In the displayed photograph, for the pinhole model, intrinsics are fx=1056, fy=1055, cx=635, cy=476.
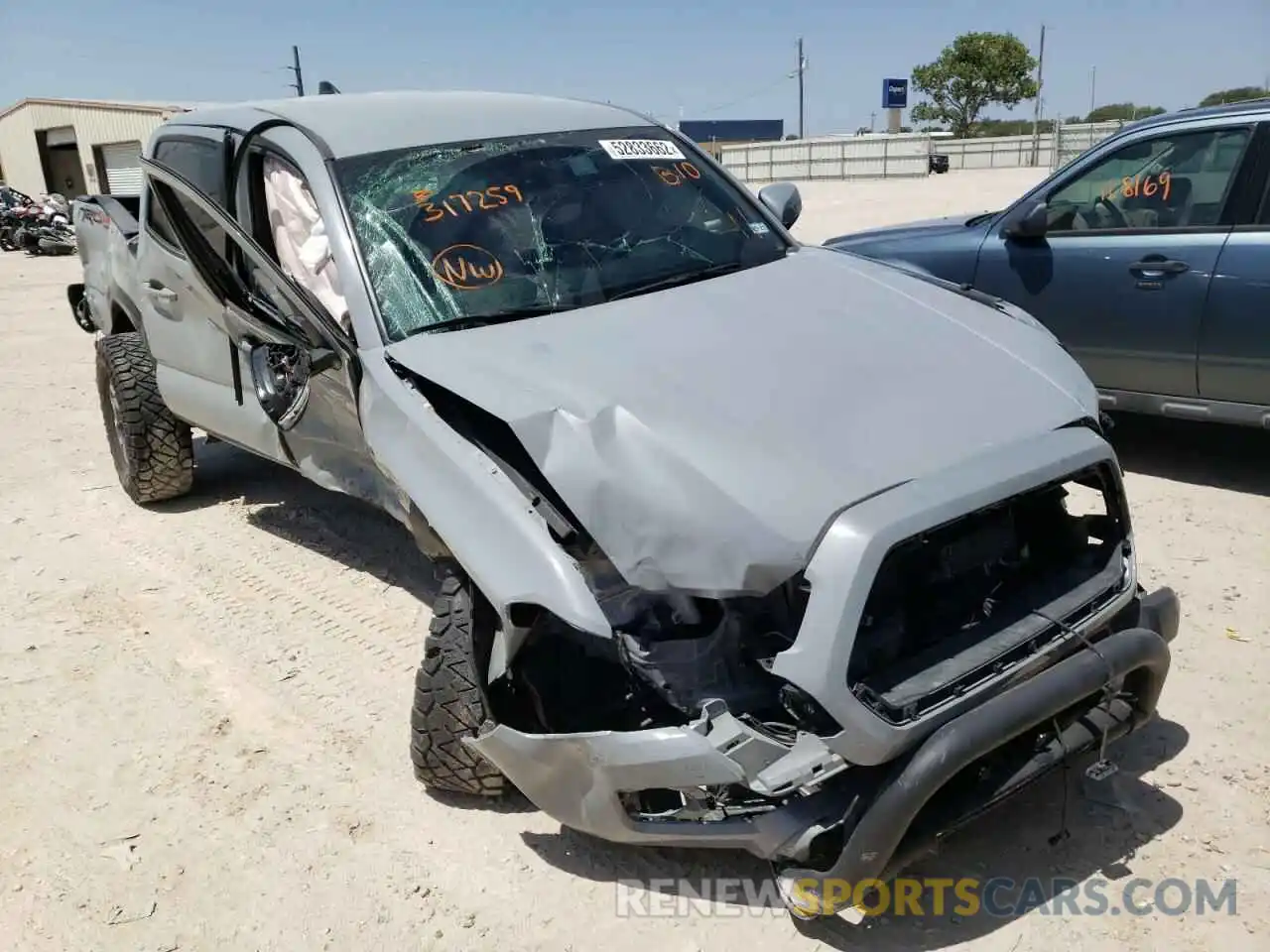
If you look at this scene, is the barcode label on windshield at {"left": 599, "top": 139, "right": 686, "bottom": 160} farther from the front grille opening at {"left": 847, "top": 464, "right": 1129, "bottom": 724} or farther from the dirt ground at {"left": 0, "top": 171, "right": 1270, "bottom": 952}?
the front grille opening at {"left": 847, "top": 464, "right": 1129, "bottom": 724}

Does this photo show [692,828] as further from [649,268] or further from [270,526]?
[270,526]

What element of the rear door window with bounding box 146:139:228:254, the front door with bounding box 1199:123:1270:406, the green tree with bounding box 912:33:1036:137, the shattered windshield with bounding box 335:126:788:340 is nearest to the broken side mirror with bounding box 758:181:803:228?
the shattered windshield with bounding box 335:126:788:340

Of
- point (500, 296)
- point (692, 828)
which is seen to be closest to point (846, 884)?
point (692, 828)

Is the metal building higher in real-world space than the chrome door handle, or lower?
higher

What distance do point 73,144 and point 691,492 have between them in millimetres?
46222

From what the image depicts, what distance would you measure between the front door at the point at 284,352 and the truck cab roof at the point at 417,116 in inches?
17.7

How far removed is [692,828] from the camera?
7.79ft

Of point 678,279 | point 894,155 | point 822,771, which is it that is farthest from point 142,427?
point 894,155

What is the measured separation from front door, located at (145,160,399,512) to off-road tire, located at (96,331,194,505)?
1.33 meters

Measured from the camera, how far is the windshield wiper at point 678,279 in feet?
11.1

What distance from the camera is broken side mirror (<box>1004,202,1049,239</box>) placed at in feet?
17.2

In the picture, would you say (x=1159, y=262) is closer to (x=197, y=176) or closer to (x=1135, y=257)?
(x=1135, y=257)

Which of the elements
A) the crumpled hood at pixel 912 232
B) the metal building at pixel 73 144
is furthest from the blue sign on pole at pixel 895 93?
the crumpled hood at pixel 912 232

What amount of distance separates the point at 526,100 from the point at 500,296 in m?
1.41
